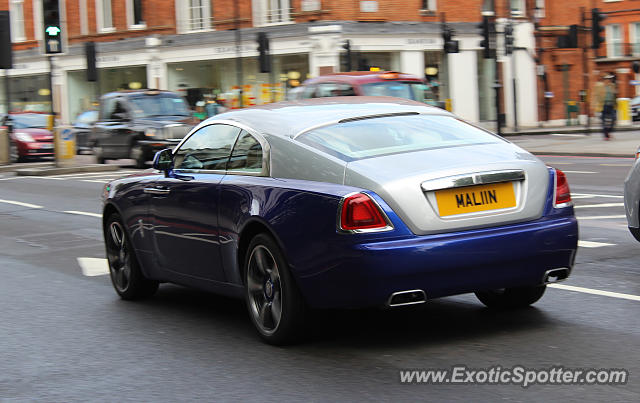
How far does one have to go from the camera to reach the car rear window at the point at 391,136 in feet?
20.2

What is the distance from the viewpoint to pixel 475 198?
230 inches

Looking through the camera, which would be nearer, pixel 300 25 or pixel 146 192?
pixel 146 192

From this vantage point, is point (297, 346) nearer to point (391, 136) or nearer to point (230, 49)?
point (391, 136)

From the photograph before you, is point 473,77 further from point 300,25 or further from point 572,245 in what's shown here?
point 572,245

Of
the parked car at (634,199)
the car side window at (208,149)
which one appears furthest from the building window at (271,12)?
the car side window at (208,149)

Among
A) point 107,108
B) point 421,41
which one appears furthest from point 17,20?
point 107,108

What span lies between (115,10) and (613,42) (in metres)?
39.1

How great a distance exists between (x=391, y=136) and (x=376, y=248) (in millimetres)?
1095

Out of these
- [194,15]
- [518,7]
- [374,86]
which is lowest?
[374,86]

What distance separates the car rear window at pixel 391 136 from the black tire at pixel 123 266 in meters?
2.28

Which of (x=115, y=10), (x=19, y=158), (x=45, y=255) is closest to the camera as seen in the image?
(x=45, y=255)

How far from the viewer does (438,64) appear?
4394 centimetres

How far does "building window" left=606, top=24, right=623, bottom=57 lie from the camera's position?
241ft

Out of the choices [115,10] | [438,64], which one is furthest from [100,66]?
[438,64]
